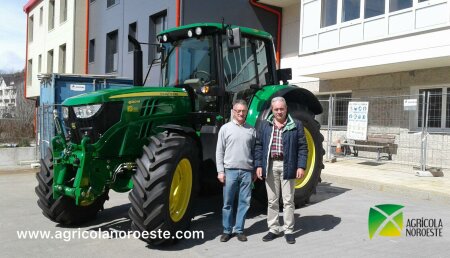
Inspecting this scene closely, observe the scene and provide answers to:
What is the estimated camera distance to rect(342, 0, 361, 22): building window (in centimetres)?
1268

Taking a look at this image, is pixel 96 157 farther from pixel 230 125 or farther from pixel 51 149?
pixel 230 125

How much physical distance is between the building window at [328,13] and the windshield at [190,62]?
8.32m

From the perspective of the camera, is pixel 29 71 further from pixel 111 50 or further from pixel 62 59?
pixel 111 50

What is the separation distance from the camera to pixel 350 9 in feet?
42.4

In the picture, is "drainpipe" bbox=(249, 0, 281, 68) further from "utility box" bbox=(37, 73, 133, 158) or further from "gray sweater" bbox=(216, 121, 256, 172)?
"gray sweater" bbox=(216, 121, 256, 172)

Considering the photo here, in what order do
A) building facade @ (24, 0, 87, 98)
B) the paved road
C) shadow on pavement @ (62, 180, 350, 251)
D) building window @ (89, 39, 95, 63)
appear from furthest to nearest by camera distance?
building facade @ (24, 0, 87, 98) < building window @ (89, 39, 95, 63) < shadow on pavement @ (62, 180, 350, 251) < the paved road

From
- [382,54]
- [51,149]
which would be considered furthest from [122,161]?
[382,54]

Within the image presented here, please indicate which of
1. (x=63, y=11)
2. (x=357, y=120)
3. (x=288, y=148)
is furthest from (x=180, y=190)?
(x=63, y=11)

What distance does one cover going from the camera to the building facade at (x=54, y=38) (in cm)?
2305

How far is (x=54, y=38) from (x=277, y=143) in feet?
79.6

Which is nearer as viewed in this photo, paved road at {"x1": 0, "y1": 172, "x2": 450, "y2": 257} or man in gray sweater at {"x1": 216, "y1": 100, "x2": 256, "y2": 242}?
paved road at {"x1": 0, "y1": 172, "x2": 450, "y2": 257}

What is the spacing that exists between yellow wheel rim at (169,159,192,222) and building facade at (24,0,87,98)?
19.6 meters

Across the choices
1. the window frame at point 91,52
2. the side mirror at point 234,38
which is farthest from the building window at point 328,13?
the window frame at point 91,52

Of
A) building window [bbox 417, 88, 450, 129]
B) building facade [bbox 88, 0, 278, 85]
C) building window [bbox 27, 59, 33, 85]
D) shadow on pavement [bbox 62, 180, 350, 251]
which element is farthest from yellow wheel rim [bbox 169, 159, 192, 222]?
building window [bbox 27, 59, 33, 85]
